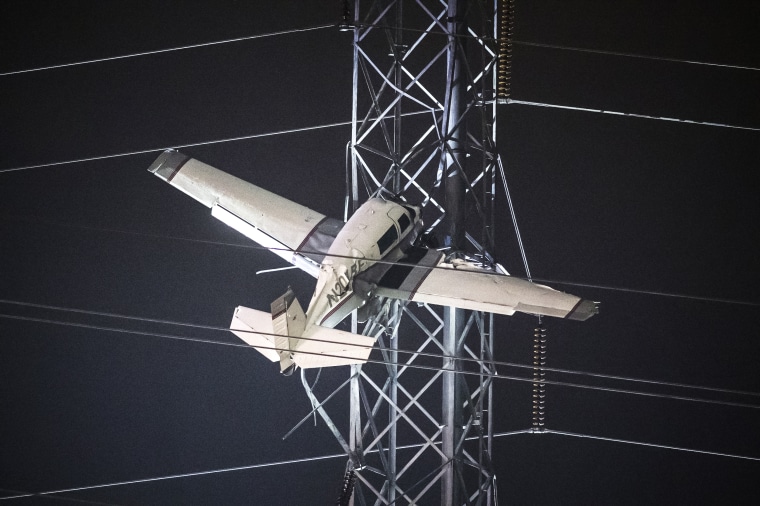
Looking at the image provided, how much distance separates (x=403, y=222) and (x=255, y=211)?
1.75 metres

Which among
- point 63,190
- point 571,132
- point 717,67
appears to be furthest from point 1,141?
point 717,67

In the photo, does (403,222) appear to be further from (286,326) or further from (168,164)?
(168,164)

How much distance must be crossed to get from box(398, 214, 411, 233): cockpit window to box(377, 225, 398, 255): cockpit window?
10cm

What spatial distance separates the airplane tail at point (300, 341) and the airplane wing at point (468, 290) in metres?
0.58

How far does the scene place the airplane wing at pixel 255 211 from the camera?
40.2 ft

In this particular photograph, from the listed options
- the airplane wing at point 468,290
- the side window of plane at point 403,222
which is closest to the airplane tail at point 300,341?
the airplane wing at point 468,290

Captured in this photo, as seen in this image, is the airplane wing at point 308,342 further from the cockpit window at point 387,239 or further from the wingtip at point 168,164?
the wingtip at point 168,164

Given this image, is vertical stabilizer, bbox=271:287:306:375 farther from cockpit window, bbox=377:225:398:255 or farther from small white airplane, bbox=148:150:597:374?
cockpit window, bbox=377:225:398:255

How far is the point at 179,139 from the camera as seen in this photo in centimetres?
1432

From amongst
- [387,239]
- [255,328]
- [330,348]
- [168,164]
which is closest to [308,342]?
[330,348]

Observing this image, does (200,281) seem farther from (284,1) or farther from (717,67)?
(717,67)

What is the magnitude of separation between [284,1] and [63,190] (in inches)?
132

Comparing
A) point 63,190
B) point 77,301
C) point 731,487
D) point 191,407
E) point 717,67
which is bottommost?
point 731,487

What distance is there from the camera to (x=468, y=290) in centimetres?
1105
